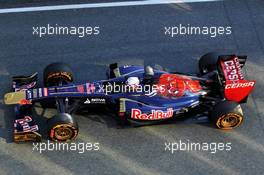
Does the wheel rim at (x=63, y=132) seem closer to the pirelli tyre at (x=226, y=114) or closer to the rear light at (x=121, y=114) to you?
the rear light at (x=121, y=114)

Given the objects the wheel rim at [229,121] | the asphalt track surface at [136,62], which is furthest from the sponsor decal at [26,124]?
the wheel rim at [229,121]

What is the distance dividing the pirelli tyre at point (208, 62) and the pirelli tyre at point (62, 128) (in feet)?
9.46

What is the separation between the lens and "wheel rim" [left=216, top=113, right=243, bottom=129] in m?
9.72

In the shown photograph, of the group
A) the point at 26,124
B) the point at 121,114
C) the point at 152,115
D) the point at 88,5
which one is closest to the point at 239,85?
the point at 152,115

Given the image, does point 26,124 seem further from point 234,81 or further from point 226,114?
point 234,81

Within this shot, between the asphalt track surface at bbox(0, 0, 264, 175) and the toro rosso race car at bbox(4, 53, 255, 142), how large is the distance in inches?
13.4

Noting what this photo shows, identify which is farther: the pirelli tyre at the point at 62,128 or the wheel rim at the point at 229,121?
the wheel rim at the point at 229,121

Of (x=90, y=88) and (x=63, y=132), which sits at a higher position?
(x=90, y=88)

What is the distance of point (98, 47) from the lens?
1200 cm

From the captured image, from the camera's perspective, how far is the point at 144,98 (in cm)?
976

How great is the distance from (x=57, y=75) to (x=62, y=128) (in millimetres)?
1290

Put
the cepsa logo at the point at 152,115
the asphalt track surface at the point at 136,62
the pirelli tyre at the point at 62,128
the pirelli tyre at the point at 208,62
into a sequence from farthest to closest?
the pirelli tyre at the point at 208,62, the cepsa logo at the point at 152,115, the asphalt track surface at the point at 136,62, the pirelli tyre at the point at 62,128

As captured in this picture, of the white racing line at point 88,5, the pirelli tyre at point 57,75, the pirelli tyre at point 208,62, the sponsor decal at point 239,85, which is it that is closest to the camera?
the sponsor decal at point 239,85

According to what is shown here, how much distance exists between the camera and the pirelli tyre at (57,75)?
34.0 ft
